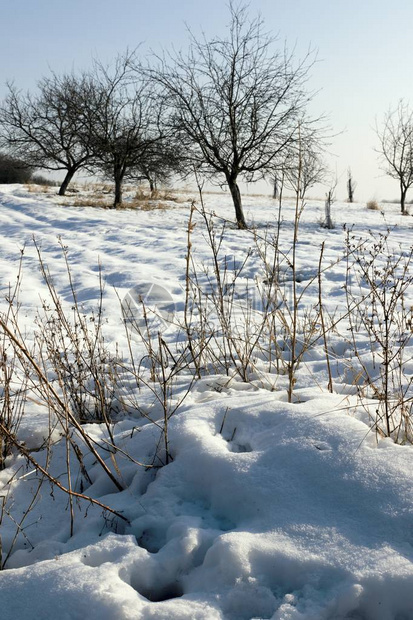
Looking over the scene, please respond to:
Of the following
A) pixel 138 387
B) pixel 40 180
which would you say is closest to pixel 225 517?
pixel 138 387

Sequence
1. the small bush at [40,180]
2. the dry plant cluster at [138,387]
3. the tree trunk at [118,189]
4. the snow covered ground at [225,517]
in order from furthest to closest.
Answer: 1. the small bush at [40,180]
2. the tree trunk at [118,189]
3. the dry plant cluster at [138,387]
4. the snow covered ground at [225,517]

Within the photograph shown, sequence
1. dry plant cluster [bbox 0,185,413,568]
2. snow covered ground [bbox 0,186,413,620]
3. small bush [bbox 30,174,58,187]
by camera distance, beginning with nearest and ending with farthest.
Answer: snow covered ground [bbox 0,186,413,620]
dry plant cluster [bbox 0,185,413,568]
small bush [bbox 30,174,58,187]

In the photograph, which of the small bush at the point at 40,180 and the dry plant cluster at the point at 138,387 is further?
the small bush at the point at 40,180

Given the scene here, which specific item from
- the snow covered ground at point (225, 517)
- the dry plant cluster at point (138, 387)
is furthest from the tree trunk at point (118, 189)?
the snow covered ground at point (225, 517)

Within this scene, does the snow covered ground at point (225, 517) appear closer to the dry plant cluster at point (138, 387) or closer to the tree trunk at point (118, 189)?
the dry plant cluster at point (138, 387)

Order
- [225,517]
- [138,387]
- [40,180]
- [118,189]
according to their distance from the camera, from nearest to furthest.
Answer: [225,517] < [138,387] < [118,189] < [40,180]

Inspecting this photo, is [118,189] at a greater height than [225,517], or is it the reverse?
[118,189]

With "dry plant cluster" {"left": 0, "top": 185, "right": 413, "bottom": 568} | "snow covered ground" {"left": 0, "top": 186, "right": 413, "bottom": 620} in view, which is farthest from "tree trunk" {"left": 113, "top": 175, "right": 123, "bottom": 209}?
"snow covered ground" {"left": 0, "top": 186, "right": 413, "bottom": 620}

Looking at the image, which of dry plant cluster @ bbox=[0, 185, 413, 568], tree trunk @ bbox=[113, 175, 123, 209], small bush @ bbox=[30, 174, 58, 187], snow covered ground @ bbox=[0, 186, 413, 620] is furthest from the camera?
small bush @ bbox=[30, 174, 58, 187]

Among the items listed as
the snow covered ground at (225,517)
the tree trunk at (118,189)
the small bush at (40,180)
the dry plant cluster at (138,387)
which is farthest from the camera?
the small bush at (40,180)

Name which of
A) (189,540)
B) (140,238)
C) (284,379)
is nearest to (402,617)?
(189,540)

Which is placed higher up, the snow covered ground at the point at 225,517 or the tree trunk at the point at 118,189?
the tree trunk at the point at 118,189

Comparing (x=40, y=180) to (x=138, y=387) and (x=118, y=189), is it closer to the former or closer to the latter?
(x=118, y=189)

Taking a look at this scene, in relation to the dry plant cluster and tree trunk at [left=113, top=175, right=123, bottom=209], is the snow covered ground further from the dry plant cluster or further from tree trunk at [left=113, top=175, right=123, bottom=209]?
tree trunk at [left=113, top=175, right=123, bottom=209]
